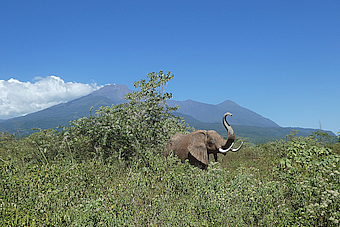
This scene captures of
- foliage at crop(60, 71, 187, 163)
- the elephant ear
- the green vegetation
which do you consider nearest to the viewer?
the green vegetation

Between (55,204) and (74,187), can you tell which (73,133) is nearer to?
(74,187)

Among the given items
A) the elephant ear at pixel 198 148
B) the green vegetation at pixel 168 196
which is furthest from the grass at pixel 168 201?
the elephant ear at pixel 198 148

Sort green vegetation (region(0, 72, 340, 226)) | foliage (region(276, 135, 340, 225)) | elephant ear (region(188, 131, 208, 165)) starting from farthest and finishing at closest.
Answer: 1. elephant ear (region(188, 131, 208, 165))
2. green vegetation (region(0, 72, 340, 226))
3. foliage (region(276, 135, 340, 225))

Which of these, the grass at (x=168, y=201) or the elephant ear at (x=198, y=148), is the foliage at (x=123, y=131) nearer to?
the elephant ear at (x=198, y=148)

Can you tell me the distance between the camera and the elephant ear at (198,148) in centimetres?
812

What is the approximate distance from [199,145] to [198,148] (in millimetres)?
109

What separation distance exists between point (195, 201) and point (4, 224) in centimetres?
352

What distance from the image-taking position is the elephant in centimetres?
816

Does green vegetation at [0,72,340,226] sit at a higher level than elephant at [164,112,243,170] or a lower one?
lower

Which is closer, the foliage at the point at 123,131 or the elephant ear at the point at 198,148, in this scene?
the elephant ear at the point at 198,148

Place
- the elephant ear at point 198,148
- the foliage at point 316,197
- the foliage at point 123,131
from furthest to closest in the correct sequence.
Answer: the foliage at point 123,131
the elephant ear at point 198,148
the foliage at point 316,197

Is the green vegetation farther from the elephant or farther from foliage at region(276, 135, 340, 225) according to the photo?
the elephant

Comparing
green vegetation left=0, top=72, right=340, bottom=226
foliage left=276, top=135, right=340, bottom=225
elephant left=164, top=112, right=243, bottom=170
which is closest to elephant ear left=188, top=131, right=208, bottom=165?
elephant left=164, top=112, right=243, bottom=170

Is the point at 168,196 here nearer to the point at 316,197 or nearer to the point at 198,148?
the point at 316,197
